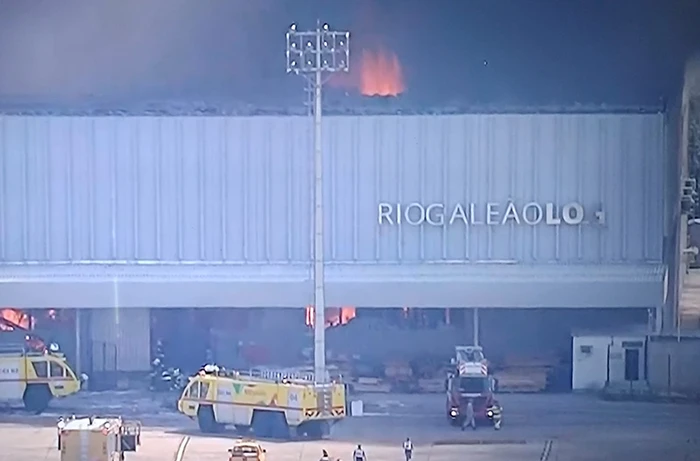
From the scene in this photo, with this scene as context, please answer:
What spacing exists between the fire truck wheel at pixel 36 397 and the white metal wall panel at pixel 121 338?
2.83ft

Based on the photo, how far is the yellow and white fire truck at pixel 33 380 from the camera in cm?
993

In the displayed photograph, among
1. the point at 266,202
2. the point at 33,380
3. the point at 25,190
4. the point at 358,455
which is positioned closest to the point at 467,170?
the point at 266,202

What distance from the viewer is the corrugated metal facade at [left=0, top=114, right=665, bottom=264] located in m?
11.2

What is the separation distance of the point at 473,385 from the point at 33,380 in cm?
296

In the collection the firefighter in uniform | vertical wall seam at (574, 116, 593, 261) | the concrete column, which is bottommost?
the firefighter in uniform

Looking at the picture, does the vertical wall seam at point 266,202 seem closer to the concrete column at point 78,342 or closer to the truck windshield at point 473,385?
the concrete column at point 78,342

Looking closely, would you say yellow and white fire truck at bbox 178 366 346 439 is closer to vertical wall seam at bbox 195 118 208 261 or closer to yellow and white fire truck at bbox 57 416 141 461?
yellow and white fire truck at bbox 57 416 141 461

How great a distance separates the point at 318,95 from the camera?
10258 millimetres

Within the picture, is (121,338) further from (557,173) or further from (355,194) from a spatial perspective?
(557,173)

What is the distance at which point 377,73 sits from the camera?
11.9 metres

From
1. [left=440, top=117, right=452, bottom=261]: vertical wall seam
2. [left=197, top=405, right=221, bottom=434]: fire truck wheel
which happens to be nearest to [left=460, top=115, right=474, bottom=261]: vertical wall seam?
[left=440, top=117, right=452, bottom=261]: vertical wall seam

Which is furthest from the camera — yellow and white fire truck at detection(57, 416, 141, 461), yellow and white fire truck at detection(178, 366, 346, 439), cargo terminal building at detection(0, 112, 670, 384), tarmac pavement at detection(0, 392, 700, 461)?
cargo terminal building at detection(0, 112, 670, 384)

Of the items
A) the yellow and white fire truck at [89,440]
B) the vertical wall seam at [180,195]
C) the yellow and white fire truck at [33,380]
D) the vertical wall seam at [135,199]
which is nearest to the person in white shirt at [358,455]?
the yellow and white fire truck at [89,440]

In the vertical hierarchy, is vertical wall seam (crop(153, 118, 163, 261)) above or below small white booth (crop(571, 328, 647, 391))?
above
